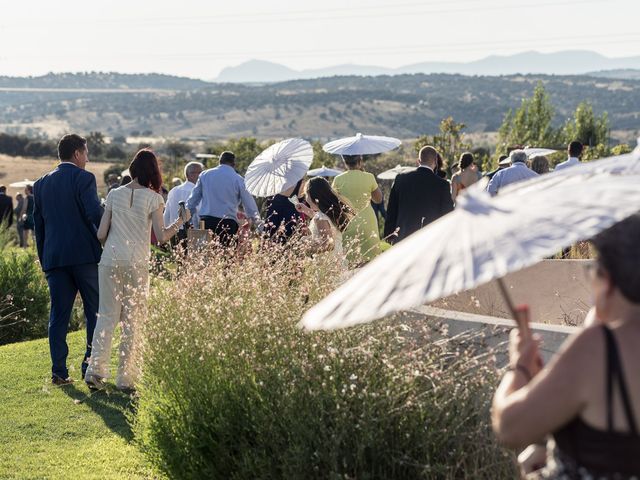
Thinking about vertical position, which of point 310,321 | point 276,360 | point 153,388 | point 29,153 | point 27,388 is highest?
point 310,321

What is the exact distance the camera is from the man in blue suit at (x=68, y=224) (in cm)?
820

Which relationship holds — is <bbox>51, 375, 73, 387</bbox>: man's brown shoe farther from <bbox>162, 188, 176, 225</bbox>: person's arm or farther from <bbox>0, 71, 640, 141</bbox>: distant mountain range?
<bbox>0, 71, 640, 141</bbox>: distant mountain range

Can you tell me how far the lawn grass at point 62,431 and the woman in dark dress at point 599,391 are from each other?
3.84 metres

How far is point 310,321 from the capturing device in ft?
9.27

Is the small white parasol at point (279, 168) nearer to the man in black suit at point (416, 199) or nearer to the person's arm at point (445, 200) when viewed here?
the man in black suit at point (416, 199)

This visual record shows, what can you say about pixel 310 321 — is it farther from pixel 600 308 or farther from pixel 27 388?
pixel 27 388

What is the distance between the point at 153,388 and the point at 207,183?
5262 millimetres

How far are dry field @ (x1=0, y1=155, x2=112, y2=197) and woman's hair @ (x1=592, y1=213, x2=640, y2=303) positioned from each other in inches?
2544

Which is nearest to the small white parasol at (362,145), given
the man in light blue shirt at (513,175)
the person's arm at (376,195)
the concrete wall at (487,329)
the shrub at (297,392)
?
the man in light blue shirt at (513,175)

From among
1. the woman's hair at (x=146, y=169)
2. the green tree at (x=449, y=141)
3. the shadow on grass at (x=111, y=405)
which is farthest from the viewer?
the green tree at (x=449, y=141)

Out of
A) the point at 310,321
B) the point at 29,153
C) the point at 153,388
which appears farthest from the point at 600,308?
the point at 29,153

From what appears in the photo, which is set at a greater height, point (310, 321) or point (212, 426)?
point (310, 321)

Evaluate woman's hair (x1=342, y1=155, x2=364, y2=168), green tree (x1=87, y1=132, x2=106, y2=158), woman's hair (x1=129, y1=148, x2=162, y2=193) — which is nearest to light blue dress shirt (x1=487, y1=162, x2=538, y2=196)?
woman's hair (x1=342, y1=155, x2=364, y2=168)

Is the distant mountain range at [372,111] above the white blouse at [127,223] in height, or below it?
below
